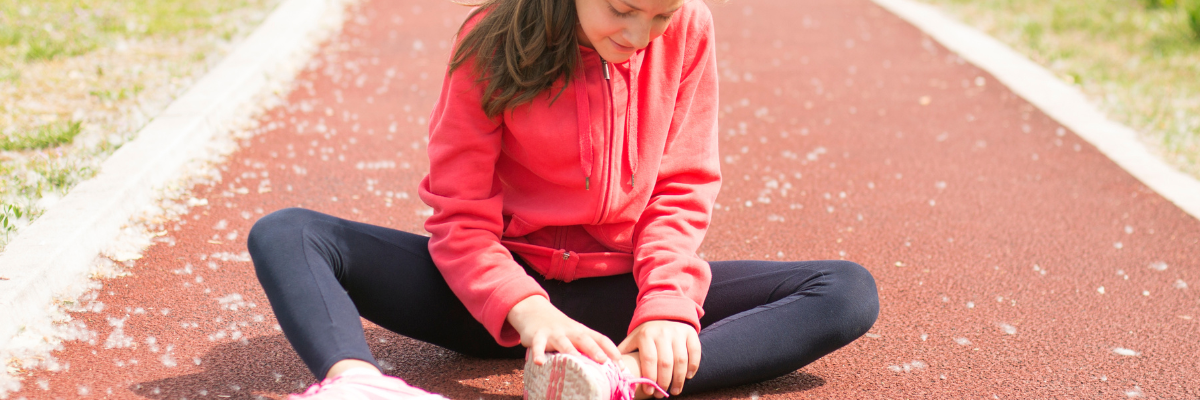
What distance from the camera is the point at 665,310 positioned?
2129mm

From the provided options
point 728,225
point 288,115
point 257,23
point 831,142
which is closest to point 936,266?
point 728,225

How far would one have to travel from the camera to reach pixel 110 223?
313 cm

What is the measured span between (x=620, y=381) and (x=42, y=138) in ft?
9.42

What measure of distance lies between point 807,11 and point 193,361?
264 inches

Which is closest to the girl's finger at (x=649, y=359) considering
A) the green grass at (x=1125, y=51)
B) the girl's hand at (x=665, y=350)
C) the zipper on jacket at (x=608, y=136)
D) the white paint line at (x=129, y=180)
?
the girl's hand at (x=665, y=350)

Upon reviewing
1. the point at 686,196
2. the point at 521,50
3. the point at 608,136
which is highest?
the point at 521,50

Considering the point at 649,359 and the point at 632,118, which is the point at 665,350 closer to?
the point at 649,359

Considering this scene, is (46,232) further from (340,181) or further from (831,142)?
(831,142)

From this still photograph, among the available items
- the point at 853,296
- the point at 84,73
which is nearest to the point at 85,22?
the point at 84,73

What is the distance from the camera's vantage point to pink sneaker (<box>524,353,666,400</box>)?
192 centimetres

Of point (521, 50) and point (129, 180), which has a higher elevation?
point (521, 50)

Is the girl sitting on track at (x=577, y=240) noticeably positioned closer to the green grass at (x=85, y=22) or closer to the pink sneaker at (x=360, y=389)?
the pink sneaker at (x=360, y=389)

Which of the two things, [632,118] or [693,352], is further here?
[632,118]

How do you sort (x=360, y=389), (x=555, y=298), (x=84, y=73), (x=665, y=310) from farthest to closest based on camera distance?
(x=84, y=73), (x=555, y=298), (x=665, y=310), (x=360, y=389)
